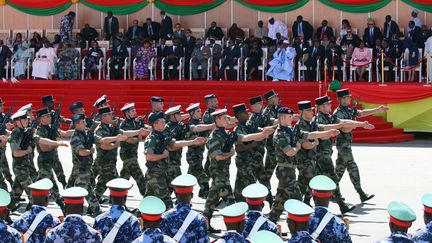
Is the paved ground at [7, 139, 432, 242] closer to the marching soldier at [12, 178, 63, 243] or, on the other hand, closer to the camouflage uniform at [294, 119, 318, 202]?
the camouflage uniform at [294, 119, 318, 202]

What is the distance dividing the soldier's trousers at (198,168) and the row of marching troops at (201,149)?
15 millimetres

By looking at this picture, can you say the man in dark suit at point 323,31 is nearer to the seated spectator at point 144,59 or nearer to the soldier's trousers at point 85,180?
the seated spectator at point 144,59

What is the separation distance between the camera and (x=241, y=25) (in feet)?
90.4

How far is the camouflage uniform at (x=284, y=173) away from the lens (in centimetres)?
1197

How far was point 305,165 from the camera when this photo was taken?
1287 centimetres

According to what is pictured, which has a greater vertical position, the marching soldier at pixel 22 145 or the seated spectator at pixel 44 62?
the seated spectator at pixel 44 62

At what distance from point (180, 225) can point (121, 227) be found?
512 mm

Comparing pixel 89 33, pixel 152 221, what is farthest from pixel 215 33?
pixel 152 221

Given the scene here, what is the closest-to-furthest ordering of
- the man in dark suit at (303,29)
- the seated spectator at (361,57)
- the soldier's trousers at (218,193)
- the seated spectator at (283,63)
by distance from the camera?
the soldier's trousers at (218,193), the seated spectator at (361,57), the seated spectator at (283,63), the man in dark suit at (303,29)

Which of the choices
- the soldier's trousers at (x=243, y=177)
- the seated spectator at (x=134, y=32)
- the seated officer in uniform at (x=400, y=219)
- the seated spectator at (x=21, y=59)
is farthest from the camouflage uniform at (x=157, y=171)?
the seated spectator at (x=21, y=59)

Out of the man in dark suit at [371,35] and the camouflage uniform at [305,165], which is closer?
the camouflage uniform at [305,165]

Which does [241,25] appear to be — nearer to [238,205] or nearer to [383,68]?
[383,68]

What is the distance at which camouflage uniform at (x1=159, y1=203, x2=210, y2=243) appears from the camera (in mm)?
8375

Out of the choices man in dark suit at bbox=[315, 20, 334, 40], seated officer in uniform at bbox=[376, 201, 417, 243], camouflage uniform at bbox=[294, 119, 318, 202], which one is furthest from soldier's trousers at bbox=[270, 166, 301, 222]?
man in dark suit at bbox=[315, 20, 334, 40]
